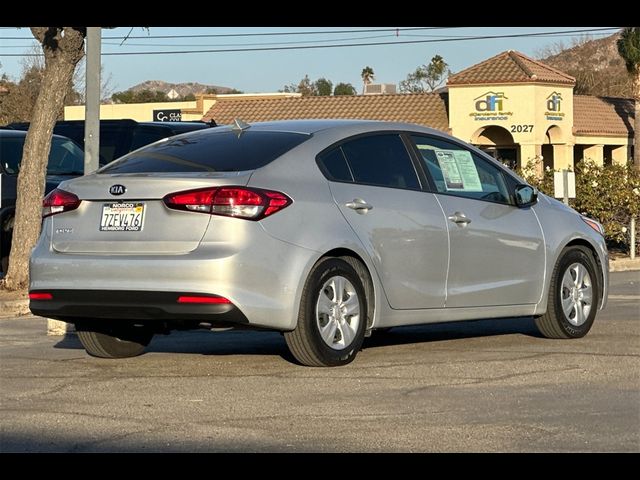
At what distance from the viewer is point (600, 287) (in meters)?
10.9

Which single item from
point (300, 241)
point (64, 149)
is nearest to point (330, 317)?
point (300, 241)

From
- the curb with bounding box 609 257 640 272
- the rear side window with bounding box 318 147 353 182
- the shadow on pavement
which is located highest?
the rear side window with bounding box 318 147 353 182

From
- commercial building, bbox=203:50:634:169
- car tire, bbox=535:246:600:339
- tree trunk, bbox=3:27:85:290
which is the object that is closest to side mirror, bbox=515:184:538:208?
car tire, bbox=535:246:600:339

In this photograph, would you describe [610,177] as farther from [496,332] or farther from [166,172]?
[166,172]

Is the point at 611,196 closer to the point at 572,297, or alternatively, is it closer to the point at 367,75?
the point at 572,297

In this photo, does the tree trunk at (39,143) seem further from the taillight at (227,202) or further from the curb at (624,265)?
the curb at (624,265)

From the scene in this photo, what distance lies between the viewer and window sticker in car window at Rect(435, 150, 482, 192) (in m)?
10.0

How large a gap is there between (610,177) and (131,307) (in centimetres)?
1446

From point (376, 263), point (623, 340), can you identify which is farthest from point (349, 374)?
point (623, 340)

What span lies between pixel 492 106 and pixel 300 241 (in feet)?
162

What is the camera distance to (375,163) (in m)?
9.57

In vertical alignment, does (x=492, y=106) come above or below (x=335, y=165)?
above

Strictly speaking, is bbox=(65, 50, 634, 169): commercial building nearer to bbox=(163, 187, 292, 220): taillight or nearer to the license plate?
the license plate

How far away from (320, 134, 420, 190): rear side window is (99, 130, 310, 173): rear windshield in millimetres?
303
